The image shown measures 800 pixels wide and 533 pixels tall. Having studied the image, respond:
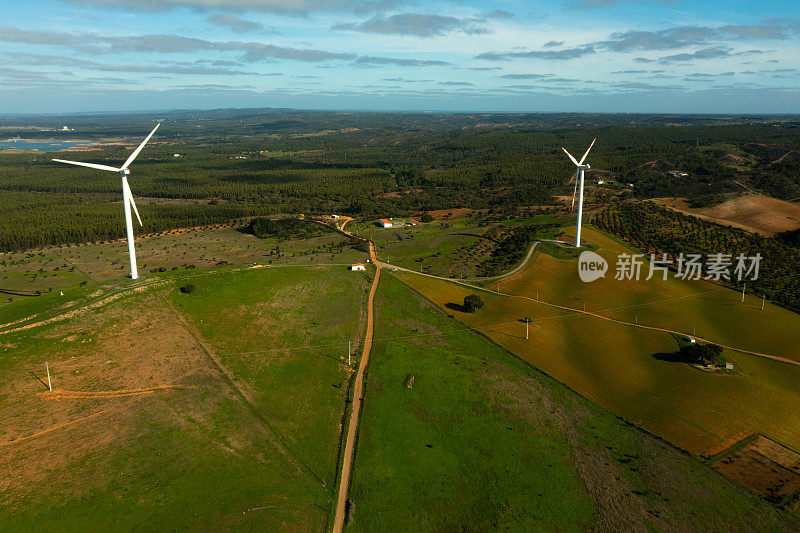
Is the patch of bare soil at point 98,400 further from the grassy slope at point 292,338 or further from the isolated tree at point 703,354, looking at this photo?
the isolated tree at point 703,354

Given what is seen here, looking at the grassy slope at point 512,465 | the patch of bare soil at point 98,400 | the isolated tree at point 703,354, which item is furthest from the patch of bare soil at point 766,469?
the patch of bare soil at point 98,400

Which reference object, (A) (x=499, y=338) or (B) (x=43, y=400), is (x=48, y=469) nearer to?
(B) (x=43, y=400)

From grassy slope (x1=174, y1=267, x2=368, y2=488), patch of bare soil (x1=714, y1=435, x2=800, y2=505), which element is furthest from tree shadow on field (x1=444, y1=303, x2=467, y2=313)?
patch of bare soil (x1=714, y1=435, x2=800, y2=505)

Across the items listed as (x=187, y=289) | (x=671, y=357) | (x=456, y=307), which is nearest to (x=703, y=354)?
(x=671, y=357)

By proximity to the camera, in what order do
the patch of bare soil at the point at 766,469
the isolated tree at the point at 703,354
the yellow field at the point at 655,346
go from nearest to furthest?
the patch of bare soil at the point at 766,469 < the yellow field at the point at 655,346 < the isolated tree at the point at 703,354

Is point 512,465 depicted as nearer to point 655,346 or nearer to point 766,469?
point 766,469

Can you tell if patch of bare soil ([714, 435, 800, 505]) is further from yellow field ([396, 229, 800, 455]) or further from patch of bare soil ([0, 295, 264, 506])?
patch of bare soil ([0, 295, 264, 506])
